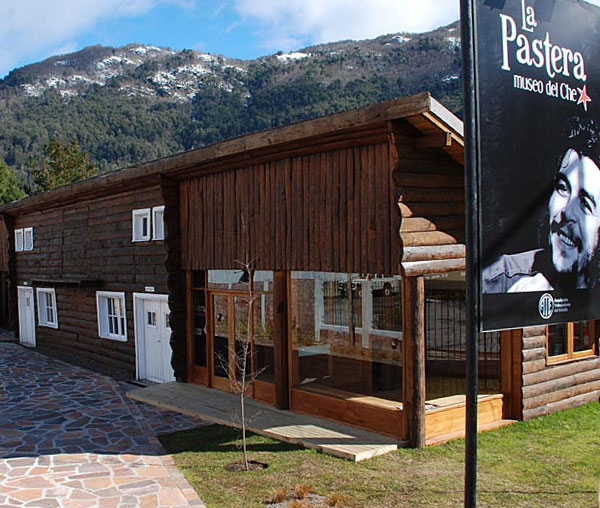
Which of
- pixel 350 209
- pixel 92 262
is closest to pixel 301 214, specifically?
pixel 350 209

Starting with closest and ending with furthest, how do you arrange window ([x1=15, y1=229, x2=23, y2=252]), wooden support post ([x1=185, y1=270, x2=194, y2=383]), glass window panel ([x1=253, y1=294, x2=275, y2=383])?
glass window panel ([x1=253, y1=294, x2=275, y2=383]) < wooden support post ([x1=185, y1=270, x2=194, y2=383]) < window ([x1=15, y1=229, x2=23, y2=252])

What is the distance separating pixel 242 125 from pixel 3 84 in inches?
2593

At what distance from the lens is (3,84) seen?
436 ft

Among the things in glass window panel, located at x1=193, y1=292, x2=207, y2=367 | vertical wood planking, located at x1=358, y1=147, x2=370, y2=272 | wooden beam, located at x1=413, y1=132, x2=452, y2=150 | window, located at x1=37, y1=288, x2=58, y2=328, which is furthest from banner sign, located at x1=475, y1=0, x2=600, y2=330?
window, located at x1=37, y1=288, x2=58, y2=328

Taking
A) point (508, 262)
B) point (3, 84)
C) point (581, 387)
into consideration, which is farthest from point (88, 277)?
point (3, 84)

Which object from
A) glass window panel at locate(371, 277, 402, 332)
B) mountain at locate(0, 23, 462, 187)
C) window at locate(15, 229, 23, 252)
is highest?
mountain at locate(0, 23, 462, 187)

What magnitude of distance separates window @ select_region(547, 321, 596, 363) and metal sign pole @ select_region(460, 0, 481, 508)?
6.59m

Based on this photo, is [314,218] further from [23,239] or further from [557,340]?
[23,239]

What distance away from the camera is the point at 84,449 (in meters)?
9.34

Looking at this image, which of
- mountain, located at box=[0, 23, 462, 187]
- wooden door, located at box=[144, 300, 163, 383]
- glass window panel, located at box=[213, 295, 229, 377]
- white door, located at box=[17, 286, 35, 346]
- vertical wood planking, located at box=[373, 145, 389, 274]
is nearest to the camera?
vertical wood planking, located at box=[373, 145, 389, 274]

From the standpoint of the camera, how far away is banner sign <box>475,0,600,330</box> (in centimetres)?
485

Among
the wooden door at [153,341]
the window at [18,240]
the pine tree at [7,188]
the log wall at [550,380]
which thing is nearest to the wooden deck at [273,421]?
the wooden door at [153,341]

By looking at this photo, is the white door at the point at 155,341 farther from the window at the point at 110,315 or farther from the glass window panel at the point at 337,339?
the glass window panel at the point at 337,339

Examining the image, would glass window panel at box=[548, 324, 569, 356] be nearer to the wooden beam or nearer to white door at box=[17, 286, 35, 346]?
the wooden beam
